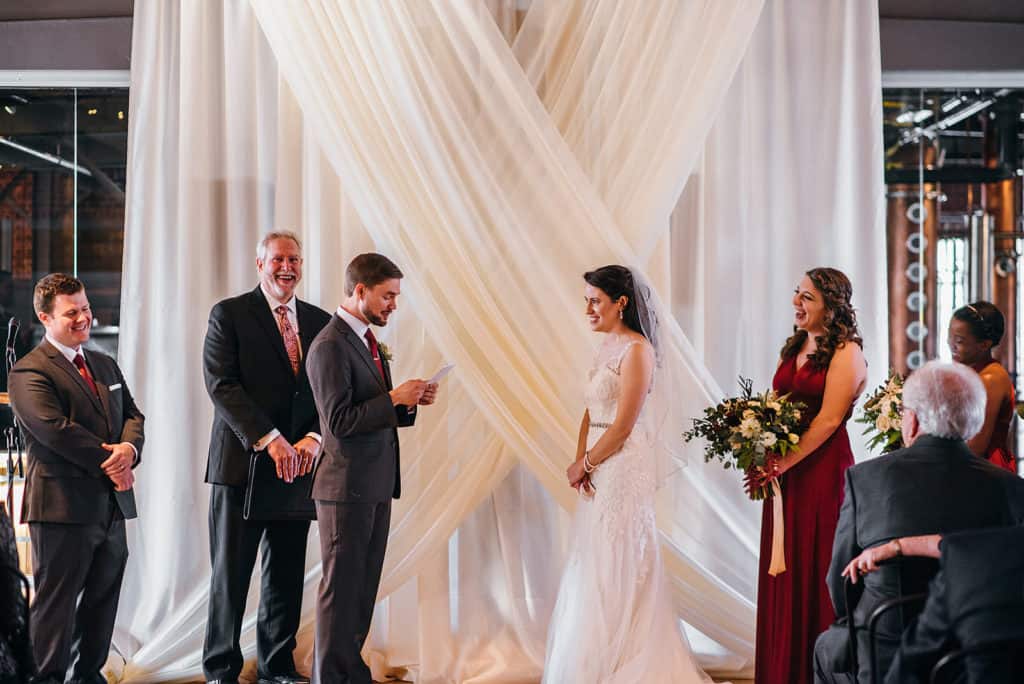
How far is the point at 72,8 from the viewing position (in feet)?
17.3

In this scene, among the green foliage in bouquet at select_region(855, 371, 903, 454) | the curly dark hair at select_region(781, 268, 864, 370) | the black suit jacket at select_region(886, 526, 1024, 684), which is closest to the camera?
the black suit jacket at select_region(886, 526, 1024, 684)

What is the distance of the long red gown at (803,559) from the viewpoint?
12.8 ft

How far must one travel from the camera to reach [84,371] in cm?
405

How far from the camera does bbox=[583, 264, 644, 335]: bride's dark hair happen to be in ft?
13.2

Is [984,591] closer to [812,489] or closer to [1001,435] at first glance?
[812,489]

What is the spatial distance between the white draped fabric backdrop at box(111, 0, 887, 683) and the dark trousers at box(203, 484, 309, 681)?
0.33m

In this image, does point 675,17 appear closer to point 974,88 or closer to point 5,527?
point 974,88

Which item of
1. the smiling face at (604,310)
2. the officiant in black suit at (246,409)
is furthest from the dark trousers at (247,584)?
the smiling face at (604,310)

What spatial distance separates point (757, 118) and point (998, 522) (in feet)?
9.20

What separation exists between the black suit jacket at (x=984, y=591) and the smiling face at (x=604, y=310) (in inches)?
71.7

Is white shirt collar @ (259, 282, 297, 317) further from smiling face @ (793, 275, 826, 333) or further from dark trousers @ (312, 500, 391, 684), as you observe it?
smiling face @ (793, 275, 826, 333)

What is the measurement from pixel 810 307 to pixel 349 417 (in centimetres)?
169

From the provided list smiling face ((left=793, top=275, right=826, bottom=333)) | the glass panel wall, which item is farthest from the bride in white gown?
the glass panel wall

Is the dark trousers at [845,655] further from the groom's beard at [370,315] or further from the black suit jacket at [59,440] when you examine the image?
the black suit jacket at [59,440]
